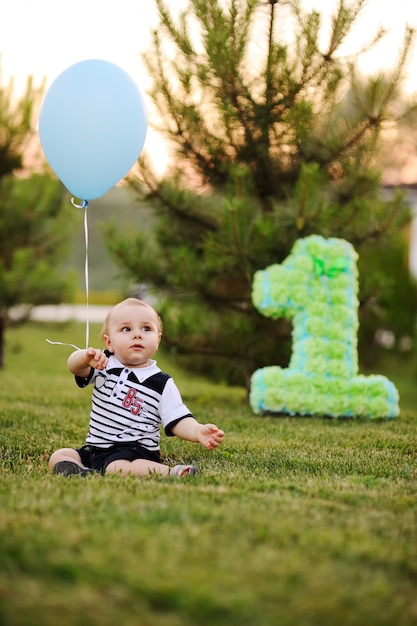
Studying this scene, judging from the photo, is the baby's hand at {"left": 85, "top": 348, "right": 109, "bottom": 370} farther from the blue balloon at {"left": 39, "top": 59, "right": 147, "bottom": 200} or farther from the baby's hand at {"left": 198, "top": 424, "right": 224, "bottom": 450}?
the blue balloon at {"left": 39, "top": 59, "right": 147, "bottom": 200}

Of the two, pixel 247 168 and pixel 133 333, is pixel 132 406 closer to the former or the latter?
pixel 133 333

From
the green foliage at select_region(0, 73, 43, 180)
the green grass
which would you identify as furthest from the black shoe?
the green foliage at select_region(0, 73, 43, 180)

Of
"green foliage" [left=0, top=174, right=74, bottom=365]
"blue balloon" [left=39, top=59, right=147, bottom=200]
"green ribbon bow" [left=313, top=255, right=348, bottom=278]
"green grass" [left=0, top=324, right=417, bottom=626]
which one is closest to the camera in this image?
"green grass" [left=0, top=324, right=417, bottom=626]

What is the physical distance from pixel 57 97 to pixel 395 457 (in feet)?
8.47

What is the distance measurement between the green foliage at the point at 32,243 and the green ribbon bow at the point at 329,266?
5009mm

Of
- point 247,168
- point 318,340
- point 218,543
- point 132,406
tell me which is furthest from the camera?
point 247,168

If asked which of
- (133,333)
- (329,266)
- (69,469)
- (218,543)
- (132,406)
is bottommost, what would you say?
(218,543)

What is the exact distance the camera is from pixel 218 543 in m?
2.14

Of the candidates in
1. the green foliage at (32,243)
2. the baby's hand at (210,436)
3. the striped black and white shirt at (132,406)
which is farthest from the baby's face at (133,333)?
the green foliage at (32,243)

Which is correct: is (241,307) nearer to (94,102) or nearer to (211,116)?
(211,116)

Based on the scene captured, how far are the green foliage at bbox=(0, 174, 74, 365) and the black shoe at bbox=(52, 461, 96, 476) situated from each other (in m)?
6.31

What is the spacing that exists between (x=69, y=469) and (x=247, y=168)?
3.22m

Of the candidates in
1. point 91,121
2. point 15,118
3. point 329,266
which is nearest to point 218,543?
point 91,121

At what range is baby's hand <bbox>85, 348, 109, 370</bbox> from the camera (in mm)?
3391
